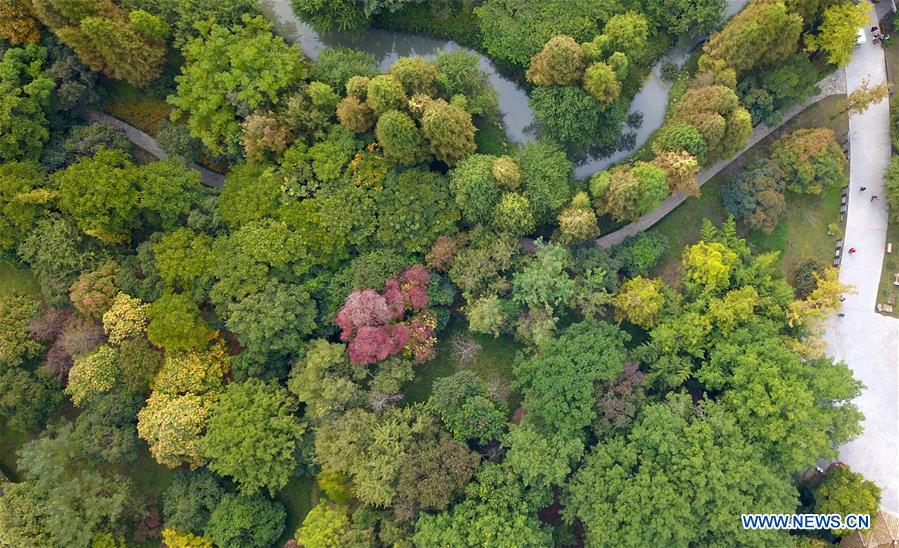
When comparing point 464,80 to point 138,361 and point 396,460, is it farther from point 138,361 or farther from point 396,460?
point 138,361

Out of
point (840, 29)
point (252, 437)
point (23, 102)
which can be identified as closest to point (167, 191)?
point (23, 102)

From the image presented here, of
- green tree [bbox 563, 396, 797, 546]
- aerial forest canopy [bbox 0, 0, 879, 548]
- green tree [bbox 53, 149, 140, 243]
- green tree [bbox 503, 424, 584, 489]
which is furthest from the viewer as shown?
green tree [bbox 53, 149, 140, 243]

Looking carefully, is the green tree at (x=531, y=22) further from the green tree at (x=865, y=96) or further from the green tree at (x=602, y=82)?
the green tree at (x=865, y=96)

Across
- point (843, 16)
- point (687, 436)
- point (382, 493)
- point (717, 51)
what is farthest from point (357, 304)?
point (843, 16)

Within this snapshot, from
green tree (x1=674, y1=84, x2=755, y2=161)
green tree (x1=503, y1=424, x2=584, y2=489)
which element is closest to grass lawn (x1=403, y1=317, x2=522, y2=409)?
green tree (x1=503, y1=424, x2=584, y2=489)

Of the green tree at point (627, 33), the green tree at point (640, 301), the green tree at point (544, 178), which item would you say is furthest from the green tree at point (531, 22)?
the green tree at point (640, 301)

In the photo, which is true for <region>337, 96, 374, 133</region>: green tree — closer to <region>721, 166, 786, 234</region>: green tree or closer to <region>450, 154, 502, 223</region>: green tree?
<region>450, 154, 502, 223</region>: green tree
